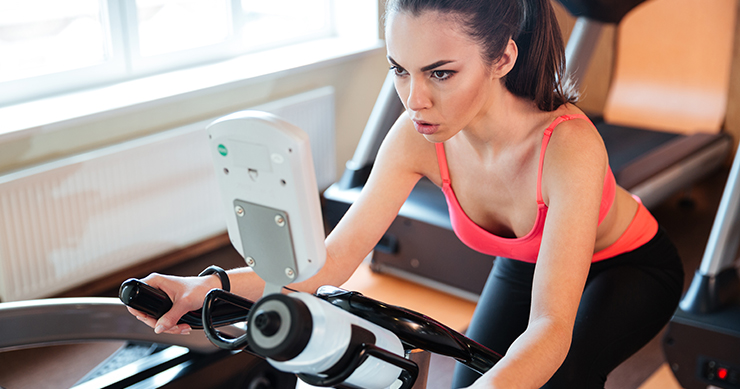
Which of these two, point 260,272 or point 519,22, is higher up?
point 519,22

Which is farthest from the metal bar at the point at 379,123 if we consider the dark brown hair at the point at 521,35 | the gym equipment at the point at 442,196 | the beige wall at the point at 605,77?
the beige wall at the point at 605,77

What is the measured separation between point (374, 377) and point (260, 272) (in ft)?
0.54

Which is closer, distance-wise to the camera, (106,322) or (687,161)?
(106,322)

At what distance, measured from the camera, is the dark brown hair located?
1000 millimetres

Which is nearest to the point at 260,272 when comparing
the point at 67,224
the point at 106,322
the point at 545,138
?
the point at 545,138

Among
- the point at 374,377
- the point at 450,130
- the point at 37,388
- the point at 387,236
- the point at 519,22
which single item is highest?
the point at 519,22

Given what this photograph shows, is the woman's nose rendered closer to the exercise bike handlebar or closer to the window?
the exercise bike handlebar

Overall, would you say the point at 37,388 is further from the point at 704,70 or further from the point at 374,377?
the point at 704,70

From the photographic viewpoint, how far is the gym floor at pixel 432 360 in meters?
2.10

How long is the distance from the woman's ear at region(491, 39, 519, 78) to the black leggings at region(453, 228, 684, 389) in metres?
0.47

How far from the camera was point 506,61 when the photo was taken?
1108mm

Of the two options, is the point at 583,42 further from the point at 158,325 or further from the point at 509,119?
the point at 158,325

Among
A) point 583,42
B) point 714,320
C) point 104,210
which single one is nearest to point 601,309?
point 714,320

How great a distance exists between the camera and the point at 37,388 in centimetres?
206
